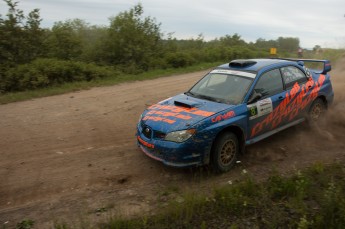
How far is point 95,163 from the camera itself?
649 cm

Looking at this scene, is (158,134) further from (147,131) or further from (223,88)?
(223,88)

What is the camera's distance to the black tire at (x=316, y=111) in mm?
7950

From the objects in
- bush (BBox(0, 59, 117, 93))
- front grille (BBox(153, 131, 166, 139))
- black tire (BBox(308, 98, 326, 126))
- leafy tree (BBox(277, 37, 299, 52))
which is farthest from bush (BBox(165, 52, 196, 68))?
leafy tree (BBox(277, 37, 299, 52))

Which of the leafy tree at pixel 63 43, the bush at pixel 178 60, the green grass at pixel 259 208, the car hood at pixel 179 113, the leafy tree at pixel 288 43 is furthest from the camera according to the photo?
the leafy tree at pixel 288 43

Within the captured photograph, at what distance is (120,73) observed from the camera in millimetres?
15945

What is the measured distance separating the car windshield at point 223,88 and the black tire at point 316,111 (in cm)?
213

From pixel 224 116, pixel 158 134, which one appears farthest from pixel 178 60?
pixel 158 134

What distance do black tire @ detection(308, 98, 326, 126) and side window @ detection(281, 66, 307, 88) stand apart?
0.72 meters

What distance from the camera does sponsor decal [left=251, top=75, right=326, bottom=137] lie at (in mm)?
6740

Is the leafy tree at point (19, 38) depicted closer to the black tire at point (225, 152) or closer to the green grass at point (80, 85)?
the green grass at point (80, 85)

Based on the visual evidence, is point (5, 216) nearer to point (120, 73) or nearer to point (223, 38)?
point (120, 73)

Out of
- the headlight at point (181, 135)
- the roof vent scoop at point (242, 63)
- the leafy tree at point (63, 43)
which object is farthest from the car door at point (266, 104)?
the leafy tree at point (63, 43)

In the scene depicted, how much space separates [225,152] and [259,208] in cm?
144

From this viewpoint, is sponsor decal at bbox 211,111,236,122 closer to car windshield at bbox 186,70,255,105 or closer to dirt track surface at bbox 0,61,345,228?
car windshield at bbox 186,70,255,105
